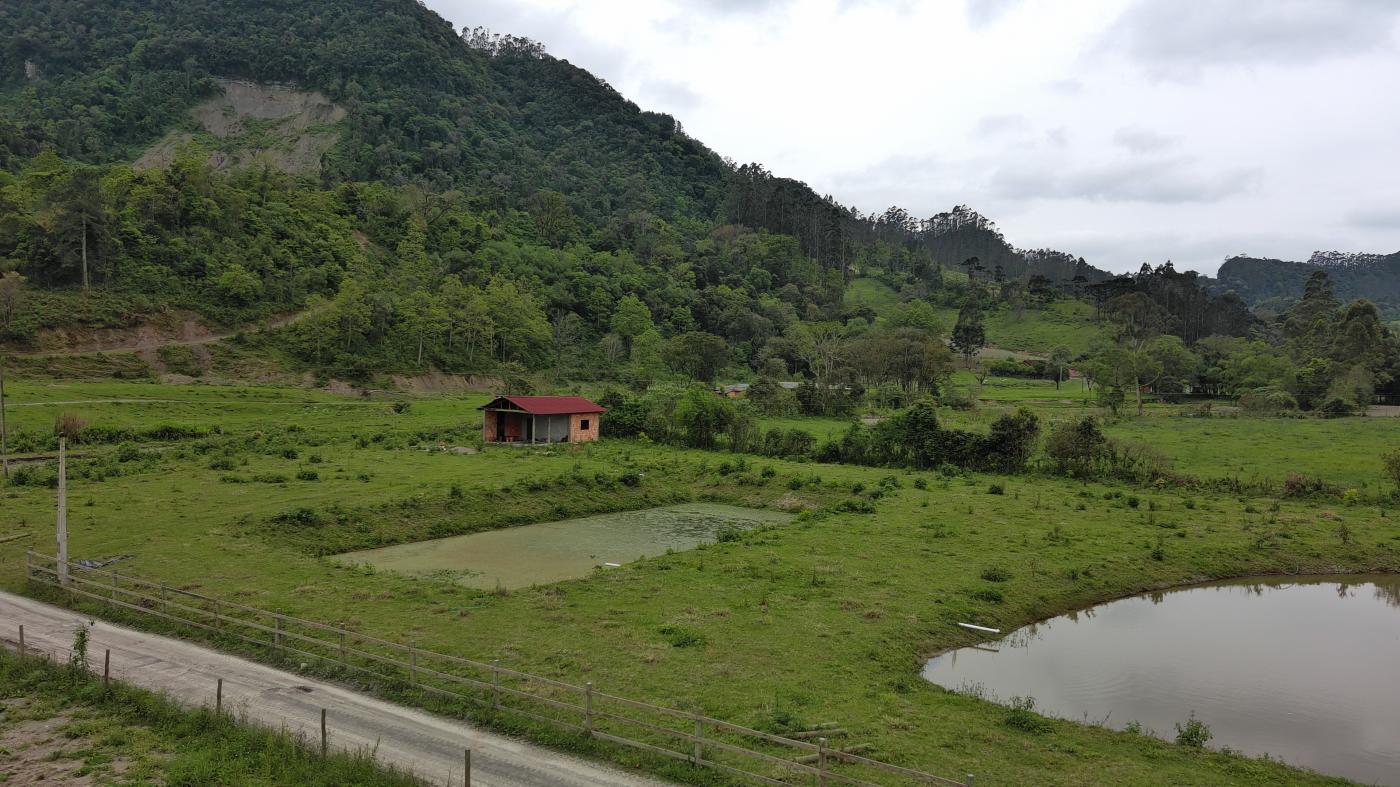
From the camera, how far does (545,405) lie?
5209 centimetres

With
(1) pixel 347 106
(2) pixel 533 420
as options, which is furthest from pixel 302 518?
(1) pixel 347 106

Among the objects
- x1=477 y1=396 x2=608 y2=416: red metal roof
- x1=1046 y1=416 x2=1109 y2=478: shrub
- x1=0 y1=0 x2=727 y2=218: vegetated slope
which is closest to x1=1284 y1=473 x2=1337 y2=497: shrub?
x1=1046 y1=416 x2=1109 y2=478: shrub

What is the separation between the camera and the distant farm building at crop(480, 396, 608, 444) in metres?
51.5

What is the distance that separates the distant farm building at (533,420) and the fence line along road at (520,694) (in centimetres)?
3053

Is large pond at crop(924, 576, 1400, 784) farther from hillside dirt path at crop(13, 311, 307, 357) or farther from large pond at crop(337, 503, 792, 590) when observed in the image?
hillside dirt path at crop(13, 311, 307, 357)

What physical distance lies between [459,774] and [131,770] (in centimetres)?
548

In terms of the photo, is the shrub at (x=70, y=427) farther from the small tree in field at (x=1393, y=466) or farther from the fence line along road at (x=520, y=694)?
the small tree in field at (x=1393, y=466)

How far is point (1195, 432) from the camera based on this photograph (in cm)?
5875

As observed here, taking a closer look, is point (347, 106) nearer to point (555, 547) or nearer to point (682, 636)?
point (555, 547)

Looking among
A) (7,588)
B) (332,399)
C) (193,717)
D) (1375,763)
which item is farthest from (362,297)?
(1375,763)

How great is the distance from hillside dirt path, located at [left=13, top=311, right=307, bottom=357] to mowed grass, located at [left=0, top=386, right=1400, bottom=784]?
27.8 meters

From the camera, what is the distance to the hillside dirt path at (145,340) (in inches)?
2472

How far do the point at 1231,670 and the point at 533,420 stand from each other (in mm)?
41235

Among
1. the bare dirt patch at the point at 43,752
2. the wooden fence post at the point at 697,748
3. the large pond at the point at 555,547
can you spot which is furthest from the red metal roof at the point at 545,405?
the wooden fence post at the point at 697,748
